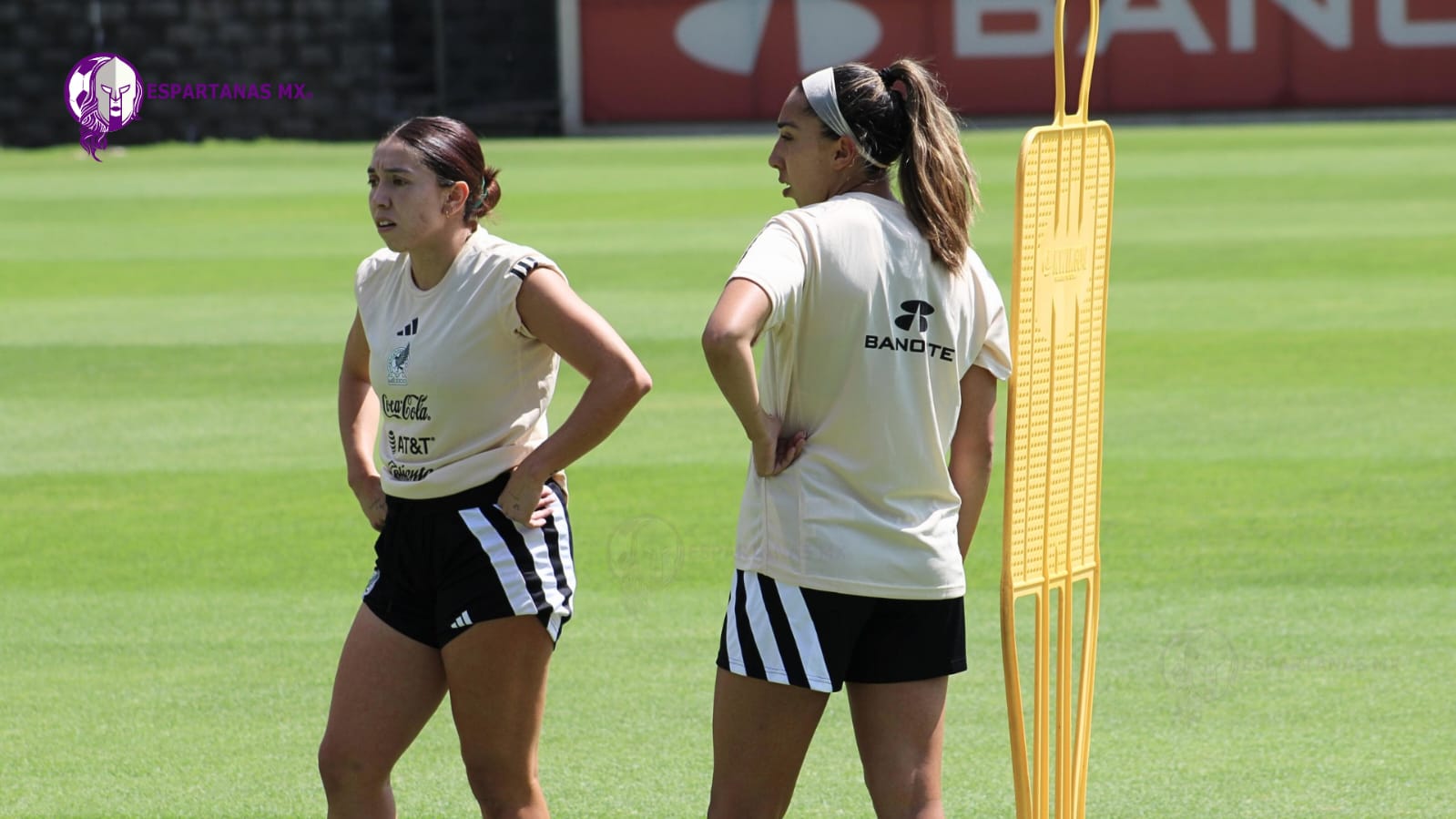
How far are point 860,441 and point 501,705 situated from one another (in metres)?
1.09

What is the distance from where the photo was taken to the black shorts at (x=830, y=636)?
12.1 ft

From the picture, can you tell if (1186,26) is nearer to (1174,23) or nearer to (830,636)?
(1174,23)

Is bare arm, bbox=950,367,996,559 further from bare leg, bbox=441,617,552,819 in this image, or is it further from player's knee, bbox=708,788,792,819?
bare leg, bbox=441,617,552,819

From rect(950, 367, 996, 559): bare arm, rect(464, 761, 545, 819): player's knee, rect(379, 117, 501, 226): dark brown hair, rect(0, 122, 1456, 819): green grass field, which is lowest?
rect(0, 122, 1456, 819): green grass field

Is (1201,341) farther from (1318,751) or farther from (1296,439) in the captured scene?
(1318,751)

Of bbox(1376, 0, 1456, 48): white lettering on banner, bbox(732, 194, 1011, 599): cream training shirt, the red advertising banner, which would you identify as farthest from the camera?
the red advertising banner

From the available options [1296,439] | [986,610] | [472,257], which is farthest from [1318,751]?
[1296,439]

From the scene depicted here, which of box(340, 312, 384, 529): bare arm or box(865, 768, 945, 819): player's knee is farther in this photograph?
box(340, 312, 384, 529): bare arm

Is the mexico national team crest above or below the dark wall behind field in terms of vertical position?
above

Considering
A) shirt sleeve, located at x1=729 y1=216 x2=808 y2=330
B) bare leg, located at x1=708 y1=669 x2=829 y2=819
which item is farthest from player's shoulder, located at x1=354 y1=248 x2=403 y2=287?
bare leg, located at x1=708 y1=669 x2=829 y2=819

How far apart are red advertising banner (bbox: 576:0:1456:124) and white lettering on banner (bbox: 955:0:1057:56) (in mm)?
22

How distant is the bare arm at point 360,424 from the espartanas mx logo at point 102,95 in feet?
88.3

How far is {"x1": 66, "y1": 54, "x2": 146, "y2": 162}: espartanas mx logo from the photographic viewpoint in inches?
1199

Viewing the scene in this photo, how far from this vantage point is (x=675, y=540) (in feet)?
26.8
